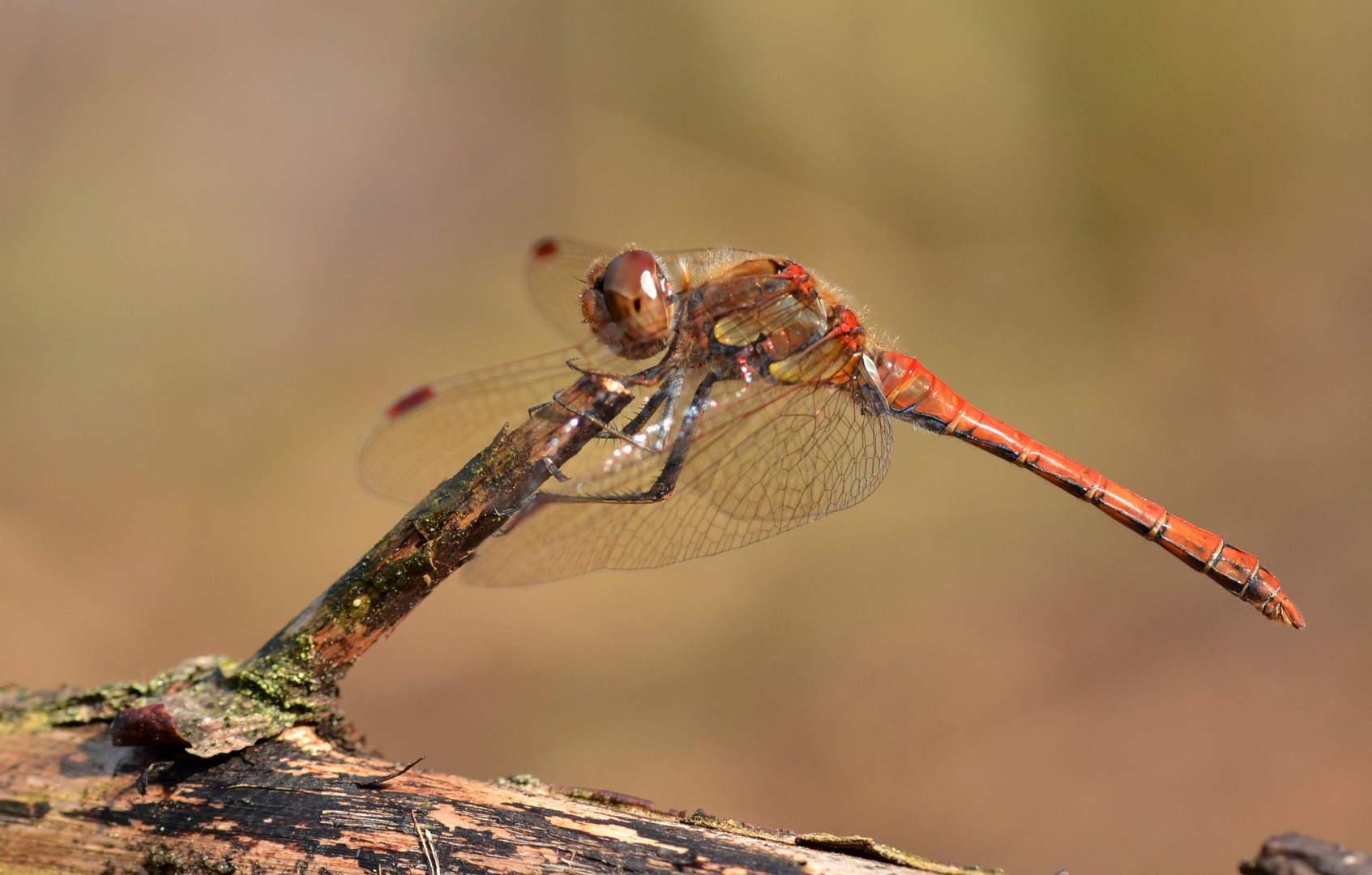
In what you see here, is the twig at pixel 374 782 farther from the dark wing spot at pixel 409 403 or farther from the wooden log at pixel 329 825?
the dark wing spot at pixel 409 403

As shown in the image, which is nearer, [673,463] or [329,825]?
[329,825]

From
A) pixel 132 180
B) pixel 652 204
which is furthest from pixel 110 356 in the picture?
pixel 652 204

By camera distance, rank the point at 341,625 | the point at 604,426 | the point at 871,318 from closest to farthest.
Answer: the point at 341,625, the point at 604,426, the point at 871,318

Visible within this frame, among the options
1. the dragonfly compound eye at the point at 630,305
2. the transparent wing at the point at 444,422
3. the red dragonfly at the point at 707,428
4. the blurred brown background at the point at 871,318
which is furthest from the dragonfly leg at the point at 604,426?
the blurred brown background at the point at 871,318


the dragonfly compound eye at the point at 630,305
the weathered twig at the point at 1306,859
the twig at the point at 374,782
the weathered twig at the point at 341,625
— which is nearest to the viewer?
the weathered twig at the point at 1306,859

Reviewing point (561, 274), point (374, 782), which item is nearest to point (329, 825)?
point (374, 782)

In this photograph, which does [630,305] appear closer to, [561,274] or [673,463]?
[673,463]

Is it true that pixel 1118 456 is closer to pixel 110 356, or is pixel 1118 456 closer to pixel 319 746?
pixel 319 746
